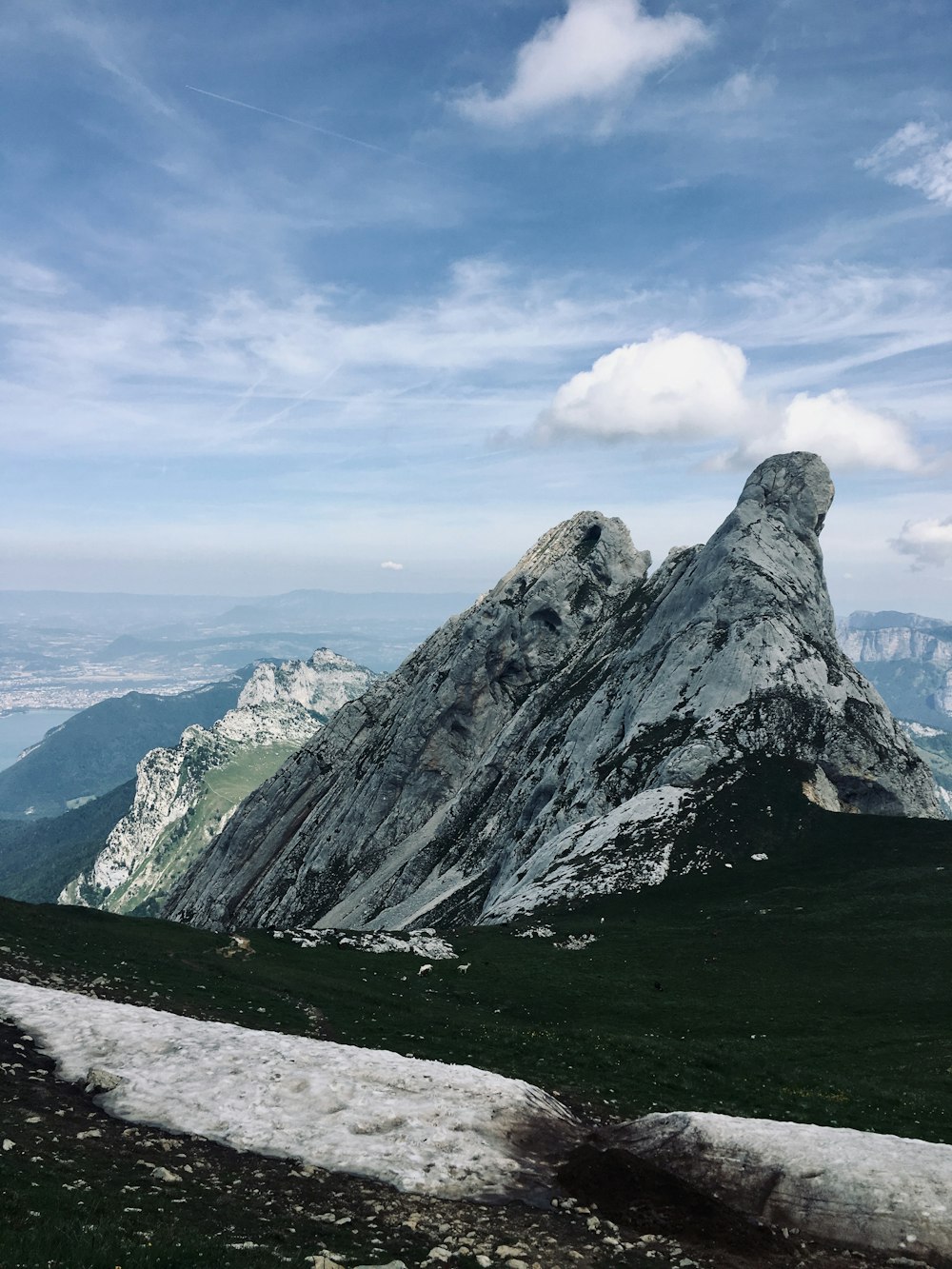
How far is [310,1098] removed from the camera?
2195cm

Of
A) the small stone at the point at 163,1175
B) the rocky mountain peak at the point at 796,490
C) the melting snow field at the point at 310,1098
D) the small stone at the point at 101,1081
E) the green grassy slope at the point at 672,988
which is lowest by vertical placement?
the green grassy slope at the point at 672,988

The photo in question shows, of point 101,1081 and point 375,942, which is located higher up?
point 101,1081

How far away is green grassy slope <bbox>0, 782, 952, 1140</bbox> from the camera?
96.7 feet

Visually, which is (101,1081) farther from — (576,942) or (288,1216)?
(576,942)

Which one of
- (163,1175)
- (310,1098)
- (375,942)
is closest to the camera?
(163,1175)

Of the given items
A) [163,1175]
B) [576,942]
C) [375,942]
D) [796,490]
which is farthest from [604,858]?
[796,490]

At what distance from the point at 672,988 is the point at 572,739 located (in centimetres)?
5861

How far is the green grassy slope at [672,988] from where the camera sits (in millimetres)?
29484

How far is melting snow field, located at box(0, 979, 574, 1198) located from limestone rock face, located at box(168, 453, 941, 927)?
133ft

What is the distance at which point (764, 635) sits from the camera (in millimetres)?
88875

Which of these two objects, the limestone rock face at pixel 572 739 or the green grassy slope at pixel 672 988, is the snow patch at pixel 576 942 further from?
the limestone rock face at pixel 572 739

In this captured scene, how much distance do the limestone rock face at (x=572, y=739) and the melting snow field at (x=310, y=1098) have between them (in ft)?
133

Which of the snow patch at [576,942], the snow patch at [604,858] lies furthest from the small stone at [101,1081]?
the snow patch at [604,858]

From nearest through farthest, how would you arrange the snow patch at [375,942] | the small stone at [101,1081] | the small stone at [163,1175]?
the small stone at [163,1175], the small stone at [101,1081], the snow patch at [375,942]
